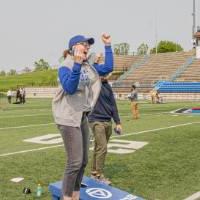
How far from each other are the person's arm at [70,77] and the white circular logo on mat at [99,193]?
1318 millimetres

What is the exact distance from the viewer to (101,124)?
7.69 metres

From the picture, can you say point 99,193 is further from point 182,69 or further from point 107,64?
point 182,69

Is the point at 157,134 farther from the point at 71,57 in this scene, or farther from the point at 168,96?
the point at 168,96

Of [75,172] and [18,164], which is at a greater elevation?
[75,172]

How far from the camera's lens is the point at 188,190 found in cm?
738

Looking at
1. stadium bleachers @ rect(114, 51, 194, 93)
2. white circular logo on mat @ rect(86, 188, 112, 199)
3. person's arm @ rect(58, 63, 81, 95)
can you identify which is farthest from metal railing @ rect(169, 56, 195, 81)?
person's arm @ rect(58, 63, 81, 95)

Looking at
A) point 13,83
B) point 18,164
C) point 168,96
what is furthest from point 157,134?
point 13,83

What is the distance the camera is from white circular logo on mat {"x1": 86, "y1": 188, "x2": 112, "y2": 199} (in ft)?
18.8

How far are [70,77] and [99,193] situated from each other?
1.56 metres

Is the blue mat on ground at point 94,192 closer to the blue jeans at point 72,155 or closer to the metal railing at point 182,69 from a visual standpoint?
the blue jeans at point 72,155

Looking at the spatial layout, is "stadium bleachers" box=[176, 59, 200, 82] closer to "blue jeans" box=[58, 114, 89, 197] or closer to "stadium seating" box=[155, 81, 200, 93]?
"stadium seating" box=[155, 81, 200, 93]

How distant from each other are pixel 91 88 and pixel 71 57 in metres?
0.48

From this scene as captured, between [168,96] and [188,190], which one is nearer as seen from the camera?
[188,190]

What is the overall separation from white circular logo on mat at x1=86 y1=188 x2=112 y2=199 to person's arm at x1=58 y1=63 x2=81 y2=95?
4.32 feet
